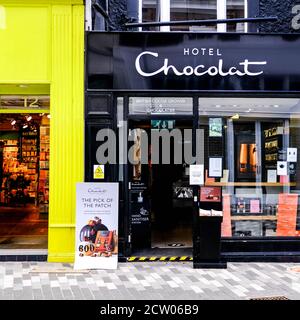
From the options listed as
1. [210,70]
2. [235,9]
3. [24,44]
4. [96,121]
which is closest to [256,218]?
[210,70]

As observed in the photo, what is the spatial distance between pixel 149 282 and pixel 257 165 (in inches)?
131

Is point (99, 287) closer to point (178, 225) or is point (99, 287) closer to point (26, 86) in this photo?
point (26, 86)

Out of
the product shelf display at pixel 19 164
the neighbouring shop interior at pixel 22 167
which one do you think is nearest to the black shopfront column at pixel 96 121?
the neighbouring shop interior at pixel 22 167

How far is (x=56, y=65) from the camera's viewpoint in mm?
8297

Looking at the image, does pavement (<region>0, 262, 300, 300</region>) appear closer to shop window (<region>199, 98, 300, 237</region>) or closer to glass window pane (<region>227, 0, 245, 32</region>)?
shop window (<region>199, 98, 300, 237</region>)

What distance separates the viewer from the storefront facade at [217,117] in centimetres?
830

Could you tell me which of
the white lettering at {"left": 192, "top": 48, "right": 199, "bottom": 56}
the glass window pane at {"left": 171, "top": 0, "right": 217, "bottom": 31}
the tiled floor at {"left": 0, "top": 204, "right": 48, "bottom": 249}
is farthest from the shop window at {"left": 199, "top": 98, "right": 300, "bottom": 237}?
the tiled floor at {"left": 0, "top": 204, "right": 48, "bottom": 249}

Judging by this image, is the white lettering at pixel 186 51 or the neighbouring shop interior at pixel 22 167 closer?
the white lettering at pixel 186 51

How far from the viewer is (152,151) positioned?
29.8 feet

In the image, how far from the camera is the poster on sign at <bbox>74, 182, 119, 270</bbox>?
7711 millimetres

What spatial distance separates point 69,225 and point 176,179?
371cm

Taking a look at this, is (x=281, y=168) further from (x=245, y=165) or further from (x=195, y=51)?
(x=195, y=51)

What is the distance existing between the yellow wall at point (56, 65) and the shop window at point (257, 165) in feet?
8.15

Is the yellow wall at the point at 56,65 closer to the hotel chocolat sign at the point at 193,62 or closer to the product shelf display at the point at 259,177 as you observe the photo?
the hotel chocolat sign at the point at 193,62
